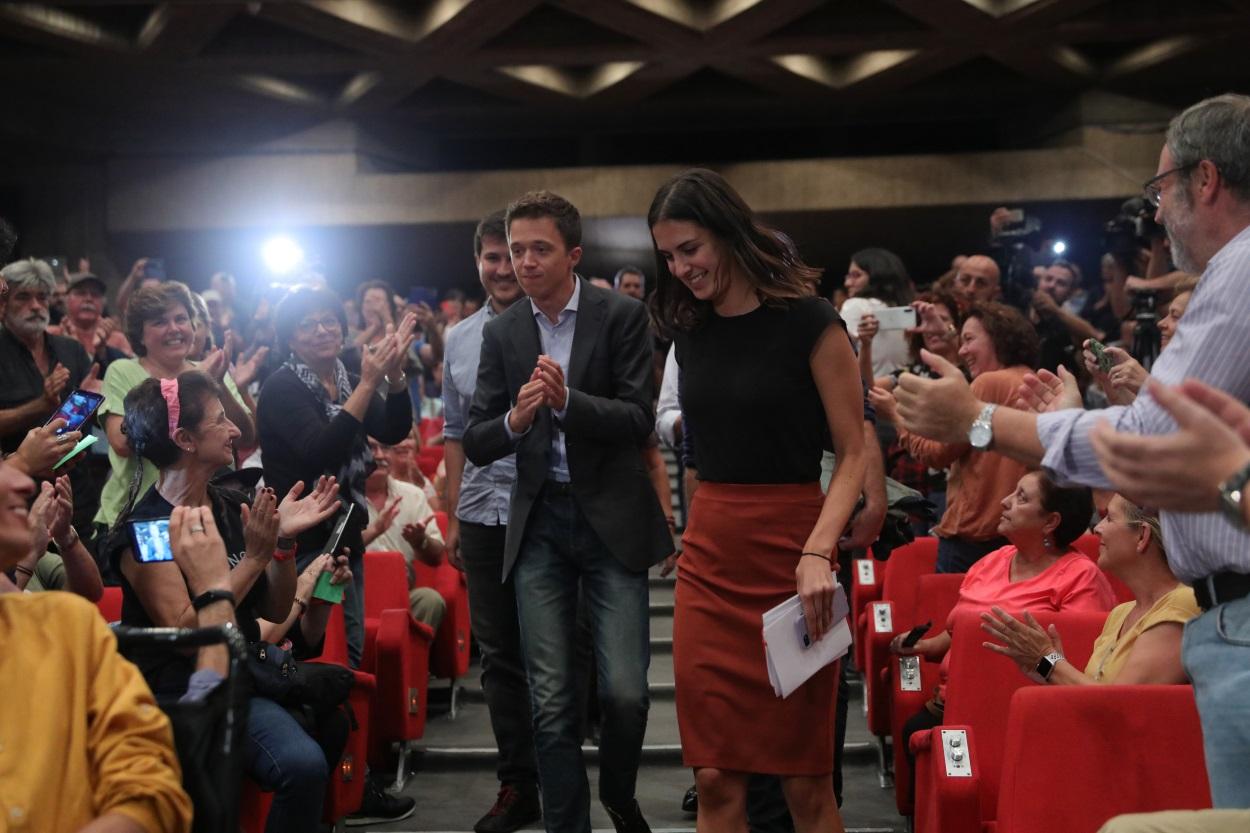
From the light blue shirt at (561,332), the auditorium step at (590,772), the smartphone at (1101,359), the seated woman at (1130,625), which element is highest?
the light blue shirt at (561,332)

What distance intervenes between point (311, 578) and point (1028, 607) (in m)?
1.64

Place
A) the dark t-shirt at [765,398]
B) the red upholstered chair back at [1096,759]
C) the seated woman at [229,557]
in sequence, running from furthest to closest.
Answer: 1. the seated woman at [229,557]
2. the dark t-shirt at [765,398]
3. the red upholstered chair back at [1096,759]

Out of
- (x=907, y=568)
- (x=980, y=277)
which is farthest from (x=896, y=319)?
(x=980, y=277)

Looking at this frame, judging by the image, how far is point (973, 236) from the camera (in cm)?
1569

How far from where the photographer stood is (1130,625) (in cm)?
273

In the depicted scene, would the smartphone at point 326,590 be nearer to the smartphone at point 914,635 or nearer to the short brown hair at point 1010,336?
the smartphone at point 914,635

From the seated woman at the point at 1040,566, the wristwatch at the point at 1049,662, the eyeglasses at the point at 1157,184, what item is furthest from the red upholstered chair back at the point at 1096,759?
the seated woman at the point at 1040,566

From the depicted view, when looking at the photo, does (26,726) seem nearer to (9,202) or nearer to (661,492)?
(661,492)

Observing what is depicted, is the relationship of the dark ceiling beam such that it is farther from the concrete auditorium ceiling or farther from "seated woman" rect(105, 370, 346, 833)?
"seated woman" rect(105, 370, 346, 833)

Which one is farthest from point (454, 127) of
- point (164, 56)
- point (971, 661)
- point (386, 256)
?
point (971, 661)

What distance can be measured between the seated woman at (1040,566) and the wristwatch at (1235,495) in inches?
69.2

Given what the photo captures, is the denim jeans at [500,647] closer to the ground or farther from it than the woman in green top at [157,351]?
closer to the ground

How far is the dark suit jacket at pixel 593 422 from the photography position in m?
3.17

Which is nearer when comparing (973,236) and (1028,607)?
(1028,607)
